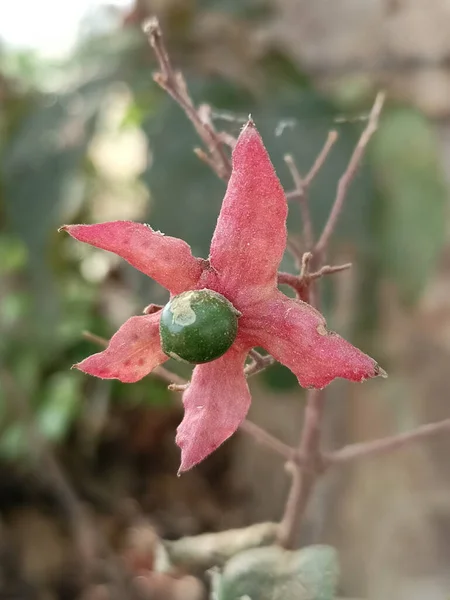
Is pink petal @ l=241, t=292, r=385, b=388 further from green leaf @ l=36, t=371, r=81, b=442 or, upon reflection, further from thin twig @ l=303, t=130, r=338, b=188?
green leaf @ l=36, t=371, r=81, b=442

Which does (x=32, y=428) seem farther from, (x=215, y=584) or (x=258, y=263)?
(x=258, y=263)

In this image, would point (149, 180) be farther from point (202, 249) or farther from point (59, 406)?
point (59, 406)

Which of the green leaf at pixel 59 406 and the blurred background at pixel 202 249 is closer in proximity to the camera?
the blurred background at pixel 202 249

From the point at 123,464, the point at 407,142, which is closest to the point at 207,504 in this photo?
the point at 123,464

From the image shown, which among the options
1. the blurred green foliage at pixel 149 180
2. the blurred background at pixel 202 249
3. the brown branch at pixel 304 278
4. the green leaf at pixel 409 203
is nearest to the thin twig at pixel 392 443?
the brown branch at pixel 304 278

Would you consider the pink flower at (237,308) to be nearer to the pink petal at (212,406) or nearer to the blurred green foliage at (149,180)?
the pink petal at (212,406)
